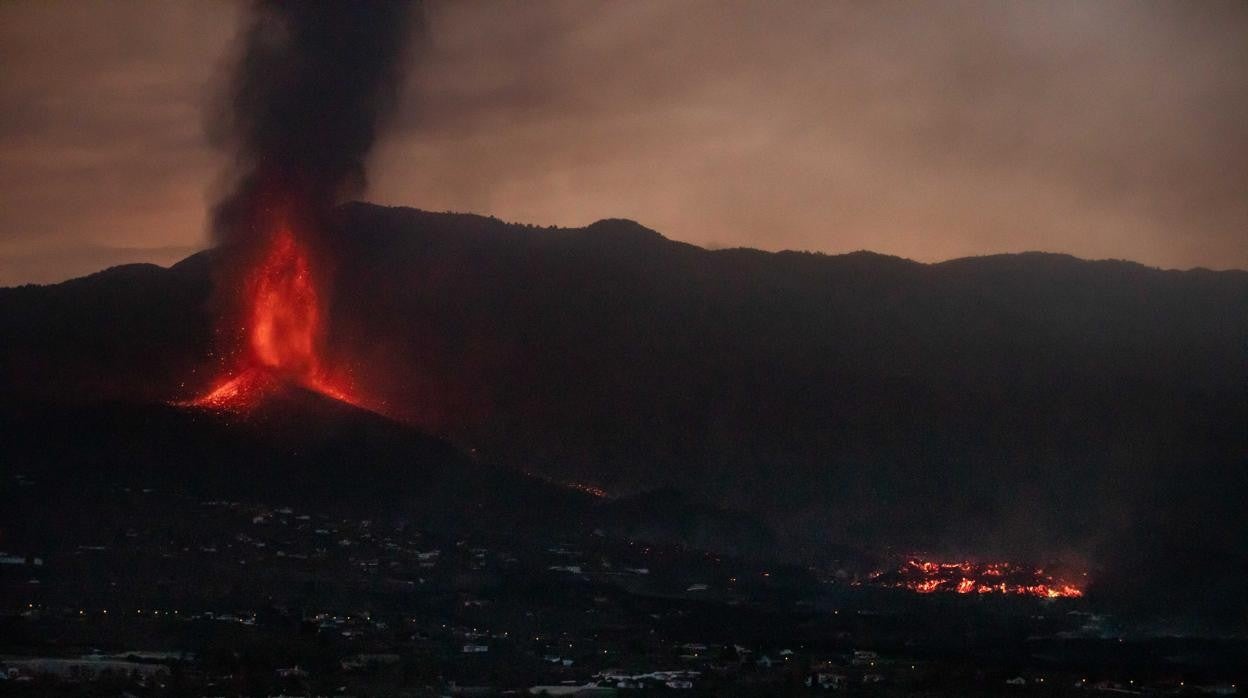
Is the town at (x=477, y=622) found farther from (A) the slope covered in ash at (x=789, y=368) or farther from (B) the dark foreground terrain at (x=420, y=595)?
(A) the slope covered in ash at (x=789, y=368)

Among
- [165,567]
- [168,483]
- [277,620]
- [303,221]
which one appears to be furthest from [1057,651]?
[303,221]

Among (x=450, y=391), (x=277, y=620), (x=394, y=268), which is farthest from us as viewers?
(x=394, y=268)

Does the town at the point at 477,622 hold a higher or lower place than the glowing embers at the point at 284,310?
lower

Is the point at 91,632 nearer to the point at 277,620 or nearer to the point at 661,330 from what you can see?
the point at 277,620

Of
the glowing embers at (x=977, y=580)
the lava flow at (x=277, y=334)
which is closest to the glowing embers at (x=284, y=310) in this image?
the lava flow at (x=277, y=334)

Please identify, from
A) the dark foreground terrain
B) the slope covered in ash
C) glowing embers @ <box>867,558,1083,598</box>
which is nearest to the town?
the dark foreground terrain

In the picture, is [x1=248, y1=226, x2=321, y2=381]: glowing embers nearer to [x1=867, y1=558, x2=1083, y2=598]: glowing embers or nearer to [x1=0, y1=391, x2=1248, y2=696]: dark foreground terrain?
[x1=0, y1=391, x2=1248, y2=696]: dark foreground terrain
